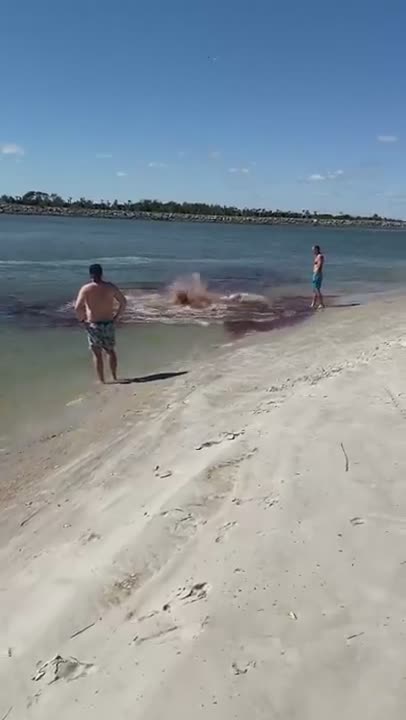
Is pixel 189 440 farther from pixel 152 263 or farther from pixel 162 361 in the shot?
pixel 152 263

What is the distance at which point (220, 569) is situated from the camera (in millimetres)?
3795

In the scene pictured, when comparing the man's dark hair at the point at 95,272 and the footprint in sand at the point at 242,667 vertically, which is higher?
the man's dark hair at the point at 95,272

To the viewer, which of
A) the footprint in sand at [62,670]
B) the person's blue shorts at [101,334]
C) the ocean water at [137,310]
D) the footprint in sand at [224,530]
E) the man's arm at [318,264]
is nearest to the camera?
the footprint in sand at [62,670]

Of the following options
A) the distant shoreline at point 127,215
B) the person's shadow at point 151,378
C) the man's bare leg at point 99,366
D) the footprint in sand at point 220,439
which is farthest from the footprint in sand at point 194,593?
the distant shoreline at point 127,215

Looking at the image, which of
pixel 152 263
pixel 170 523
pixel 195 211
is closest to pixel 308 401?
pixel 170 523

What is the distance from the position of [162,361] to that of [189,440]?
5.28 metres

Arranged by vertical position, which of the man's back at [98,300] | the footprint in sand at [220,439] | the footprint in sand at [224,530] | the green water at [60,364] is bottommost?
the green water at [60,364]

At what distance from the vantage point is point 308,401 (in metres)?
6.81

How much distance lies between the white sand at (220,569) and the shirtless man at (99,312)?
Result: 10.0 ft

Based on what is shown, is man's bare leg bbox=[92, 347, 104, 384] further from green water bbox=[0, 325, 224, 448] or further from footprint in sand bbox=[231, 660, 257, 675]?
footprint in sand bbox=[231, 660, 257, 675]

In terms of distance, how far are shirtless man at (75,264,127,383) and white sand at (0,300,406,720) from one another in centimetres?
305

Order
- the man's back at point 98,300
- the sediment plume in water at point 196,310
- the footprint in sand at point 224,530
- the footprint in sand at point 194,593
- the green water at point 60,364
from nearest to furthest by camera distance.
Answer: the footprint in sand at point 194,593, the footprint in sand at point 224,530, the green water at point 60,364, the man's back at point 98,300, the sediment plume in water at point 196,310

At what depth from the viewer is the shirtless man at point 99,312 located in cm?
973

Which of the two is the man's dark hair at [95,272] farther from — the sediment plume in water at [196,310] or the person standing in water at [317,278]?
the person standing in water at [317,278]
